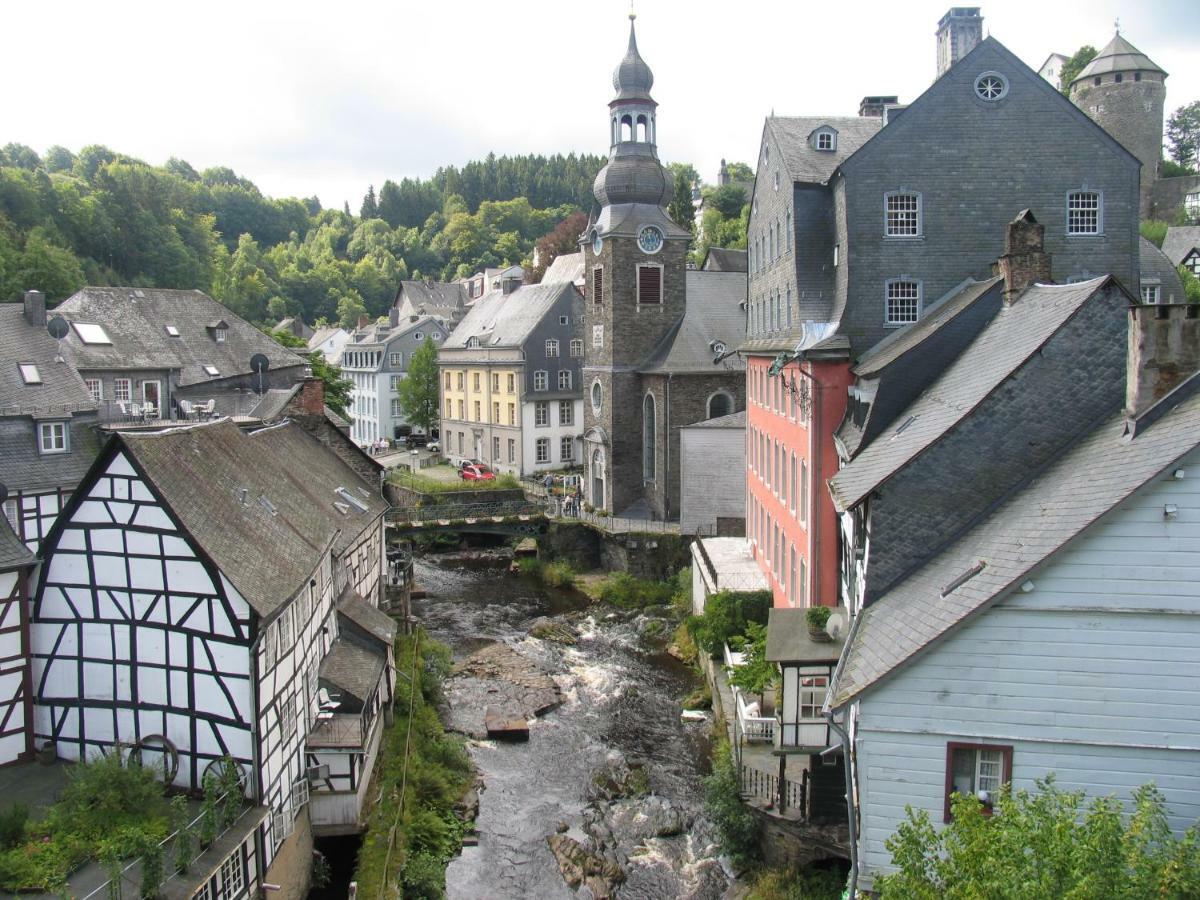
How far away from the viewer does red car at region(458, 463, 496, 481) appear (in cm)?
5199

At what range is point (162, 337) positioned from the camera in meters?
40.9

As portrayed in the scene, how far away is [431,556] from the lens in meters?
45.9

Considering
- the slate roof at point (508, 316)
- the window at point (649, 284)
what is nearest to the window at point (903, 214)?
the window at point (649, 284)

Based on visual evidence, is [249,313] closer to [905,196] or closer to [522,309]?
[522,309]

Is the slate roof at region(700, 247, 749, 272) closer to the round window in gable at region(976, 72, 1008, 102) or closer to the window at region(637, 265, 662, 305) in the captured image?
the window at region(637, 265, 662, 305)

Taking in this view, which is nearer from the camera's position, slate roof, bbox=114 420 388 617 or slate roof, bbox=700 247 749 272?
slate roof, bbox=114 420 388 617

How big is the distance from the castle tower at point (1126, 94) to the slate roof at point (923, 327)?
5523 centimetres

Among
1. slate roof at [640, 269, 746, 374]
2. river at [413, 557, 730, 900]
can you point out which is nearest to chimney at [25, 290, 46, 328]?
river at [413, 557, 730, 900]

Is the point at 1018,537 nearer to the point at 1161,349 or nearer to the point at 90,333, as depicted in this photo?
the point at 1161,349

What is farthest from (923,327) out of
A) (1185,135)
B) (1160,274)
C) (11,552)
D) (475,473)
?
(1185,135)

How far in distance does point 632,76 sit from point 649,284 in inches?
354

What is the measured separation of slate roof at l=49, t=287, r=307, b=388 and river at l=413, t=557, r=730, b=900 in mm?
13779

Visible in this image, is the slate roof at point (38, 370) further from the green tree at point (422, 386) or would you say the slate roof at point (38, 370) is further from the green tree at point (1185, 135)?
the green tree at point (1185, 135)

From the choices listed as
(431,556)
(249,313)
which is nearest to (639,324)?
(431,556)
